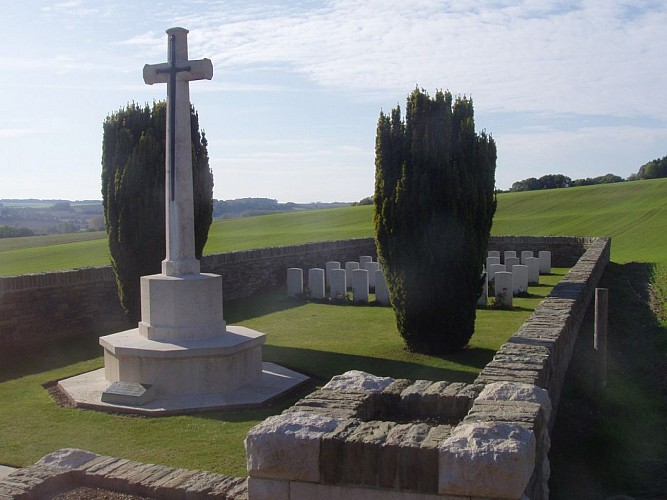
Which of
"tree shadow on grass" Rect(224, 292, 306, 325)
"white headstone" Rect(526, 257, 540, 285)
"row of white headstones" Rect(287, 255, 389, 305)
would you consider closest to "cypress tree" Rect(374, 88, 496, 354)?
"tree shadow on grass" Rect(224, 292, 306, 325)

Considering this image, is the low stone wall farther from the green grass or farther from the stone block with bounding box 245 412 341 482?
the green grass

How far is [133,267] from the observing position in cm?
1152

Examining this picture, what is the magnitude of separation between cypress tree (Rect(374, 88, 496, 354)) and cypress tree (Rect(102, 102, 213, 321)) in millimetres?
3396

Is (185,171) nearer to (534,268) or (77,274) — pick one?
(77,274)

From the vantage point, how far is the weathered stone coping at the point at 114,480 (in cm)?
460

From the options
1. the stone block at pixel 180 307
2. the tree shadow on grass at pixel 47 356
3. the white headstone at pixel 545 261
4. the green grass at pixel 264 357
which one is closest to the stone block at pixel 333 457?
the green grass at pixel 264 357

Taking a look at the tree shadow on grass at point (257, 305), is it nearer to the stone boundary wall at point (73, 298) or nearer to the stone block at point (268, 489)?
the stone boundary wall at point (73, 298)

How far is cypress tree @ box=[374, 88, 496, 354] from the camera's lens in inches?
385

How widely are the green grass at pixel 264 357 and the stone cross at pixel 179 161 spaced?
2.14 m

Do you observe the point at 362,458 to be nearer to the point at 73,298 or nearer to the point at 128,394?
the point at 128,394

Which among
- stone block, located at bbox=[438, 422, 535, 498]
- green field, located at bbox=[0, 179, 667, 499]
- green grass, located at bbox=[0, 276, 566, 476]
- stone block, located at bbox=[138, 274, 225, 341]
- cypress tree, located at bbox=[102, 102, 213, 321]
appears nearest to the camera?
stone block, located at bbox=[438, 422, 535, 498]

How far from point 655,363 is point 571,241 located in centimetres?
1658

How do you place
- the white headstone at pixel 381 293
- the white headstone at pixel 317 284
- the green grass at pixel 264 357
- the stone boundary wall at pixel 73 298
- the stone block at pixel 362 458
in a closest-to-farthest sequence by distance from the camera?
the stone block at pixel 362 458 < the green grass at pixel 264 357 < the stone boundary wall at pixel 73 298 < the white headstone at pixel 381 293 < the white headstone at pixel 317 284

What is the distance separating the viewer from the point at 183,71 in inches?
343
